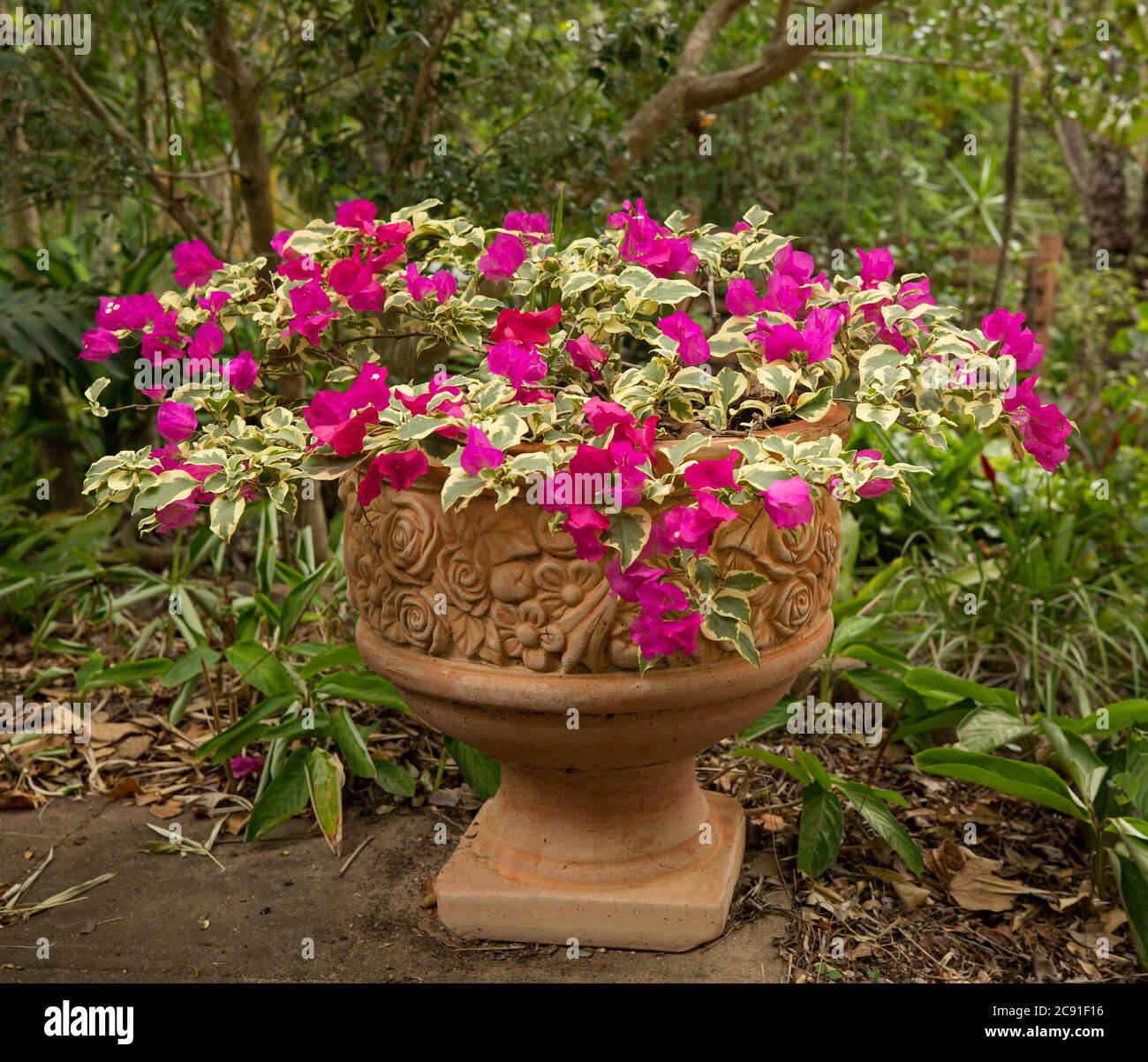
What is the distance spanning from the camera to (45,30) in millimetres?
2865

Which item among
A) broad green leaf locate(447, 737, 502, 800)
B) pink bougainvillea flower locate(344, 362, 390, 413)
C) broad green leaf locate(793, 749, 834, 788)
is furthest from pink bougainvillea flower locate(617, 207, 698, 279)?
broad green leaf locate(447, 737, 502, 800)

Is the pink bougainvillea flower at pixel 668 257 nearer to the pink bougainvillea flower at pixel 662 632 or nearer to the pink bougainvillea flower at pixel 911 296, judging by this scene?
the pink bougainvillea flower at pixel 911 296

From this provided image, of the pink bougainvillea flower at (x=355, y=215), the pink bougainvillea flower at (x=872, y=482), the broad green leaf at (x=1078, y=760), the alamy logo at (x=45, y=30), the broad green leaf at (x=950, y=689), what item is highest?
the alamy logo at (x=45, y=30)

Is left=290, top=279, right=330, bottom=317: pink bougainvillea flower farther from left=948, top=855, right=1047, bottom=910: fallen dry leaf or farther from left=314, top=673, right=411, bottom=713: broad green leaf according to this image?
left=948, top=855, right=1047, bottom=910: fallen dry leaf

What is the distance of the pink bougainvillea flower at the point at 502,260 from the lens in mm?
2086

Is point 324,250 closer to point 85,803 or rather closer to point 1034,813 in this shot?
point 85,803

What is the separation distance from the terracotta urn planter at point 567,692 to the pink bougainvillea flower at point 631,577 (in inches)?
7.0

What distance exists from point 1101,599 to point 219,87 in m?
2.79

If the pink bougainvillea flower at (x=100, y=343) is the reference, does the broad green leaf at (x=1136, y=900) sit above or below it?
below

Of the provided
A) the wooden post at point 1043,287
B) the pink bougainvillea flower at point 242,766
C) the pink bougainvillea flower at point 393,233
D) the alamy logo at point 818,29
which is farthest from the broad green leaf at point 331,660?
the wooden post at point 1043,287

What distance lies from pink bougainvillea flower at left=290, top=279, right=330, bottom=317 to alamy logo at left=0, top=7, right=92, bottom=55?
1330 millimetres

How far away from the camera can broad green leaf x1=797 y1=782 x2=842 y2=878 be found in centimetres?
219

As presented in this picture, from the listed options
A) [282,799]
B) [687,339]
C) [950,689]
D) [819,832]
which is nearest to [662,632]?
[687,339]

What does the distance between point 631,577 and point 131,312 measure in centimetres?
104
